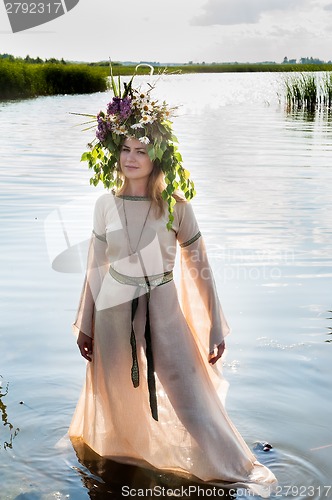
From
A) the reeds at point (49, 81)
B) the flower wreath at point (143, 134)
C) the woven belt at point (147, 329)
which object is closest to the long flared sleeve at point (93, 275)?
the woven belt at point (147, 329)

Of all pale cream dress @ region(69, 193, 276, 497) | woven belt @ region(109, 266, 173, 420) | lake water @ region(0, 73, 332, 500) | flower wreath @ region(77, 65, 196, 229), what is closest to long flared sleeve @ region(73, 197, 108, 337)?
pale cream dress @ region(69, 193, 276, 497)

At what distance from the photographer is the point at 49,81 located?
45.9 metres

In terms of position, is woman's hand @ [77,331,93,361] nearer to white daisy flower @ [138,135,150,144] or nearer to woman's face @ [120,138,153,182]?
woman's face @ [120,138,153,182]

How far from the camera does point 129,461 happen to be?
452cm

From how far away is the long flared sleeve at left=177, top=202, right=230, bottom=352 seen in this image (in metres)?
4.29

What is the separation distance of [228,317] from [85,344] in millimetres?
2858

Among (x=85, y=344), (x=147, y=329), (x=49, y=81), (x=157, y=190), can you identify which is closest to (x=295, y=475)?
(x=147, y=329)

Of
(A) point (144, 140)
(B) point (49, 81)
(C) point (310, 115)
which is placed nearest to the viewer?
(A) point (144, 140)

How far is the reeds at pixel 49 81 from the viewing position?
141 ft

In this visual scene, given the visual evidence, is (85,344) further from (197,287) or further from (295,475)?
(295,475)

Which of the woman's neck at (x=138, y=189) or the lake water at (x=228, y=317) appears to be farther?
the lake water at (x=228, y=317)

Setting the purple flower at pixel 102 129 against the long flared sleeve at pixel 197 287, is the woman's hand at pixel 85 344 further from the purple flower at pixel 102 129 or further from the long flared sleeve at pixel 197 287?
the purple flower at pixel 102 129

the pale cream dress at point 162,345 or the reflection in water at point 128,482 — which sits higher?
the pale cream dress at point 162,345

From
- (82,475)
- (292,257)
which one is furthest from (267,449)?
(292,257)
